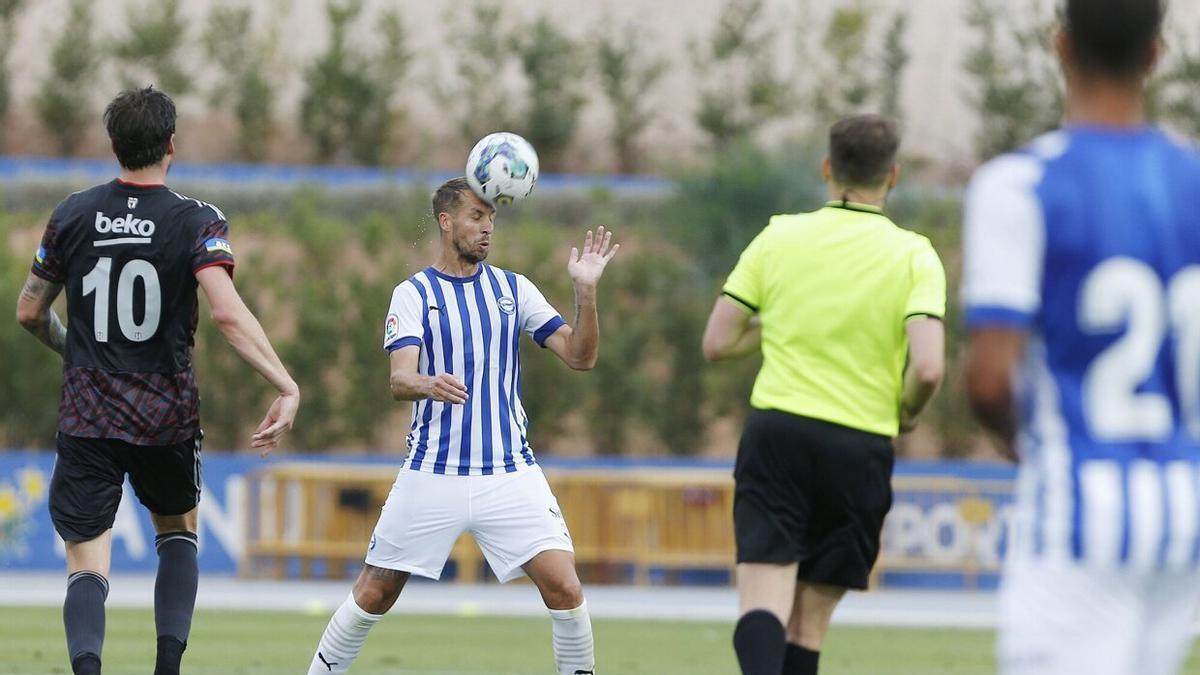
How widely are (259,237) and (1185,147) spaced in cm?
3334

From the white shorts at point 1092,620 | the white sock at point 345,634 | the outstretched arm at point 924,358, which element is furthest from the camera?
the white sock at point 345,634

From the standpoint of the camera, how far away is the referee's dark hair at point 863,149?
6.14 metres

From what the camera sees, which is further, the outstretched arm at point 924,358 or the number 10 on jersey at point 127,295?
the number 10 on jersey at point 127,295

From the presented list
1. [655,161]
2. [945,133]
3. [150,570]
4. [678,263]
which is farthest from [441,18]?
[150,570]

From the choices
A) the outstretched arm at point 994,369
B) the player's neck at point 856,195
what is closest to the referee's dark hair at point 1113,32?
the outstretched arm at point 994,369

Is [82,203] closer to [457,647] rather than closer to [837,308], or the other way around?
[837,308]

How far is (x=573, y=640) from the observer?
7395mm

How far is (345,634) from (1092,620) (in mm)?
4226

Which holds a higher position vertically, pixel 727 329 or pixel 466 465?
pixel 727 329

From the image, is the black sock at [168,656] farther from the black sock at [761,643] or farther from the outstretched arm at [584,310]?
the black sock at [761,643]

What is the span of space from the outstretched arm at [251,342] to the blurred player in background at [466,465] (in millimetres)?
473

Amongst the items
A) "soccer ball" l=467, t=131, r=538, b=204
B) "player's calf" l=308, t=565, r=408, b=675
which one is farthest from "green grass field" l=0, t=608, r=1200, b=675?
"soccer ball" l=467, t=131, r=538, b=204

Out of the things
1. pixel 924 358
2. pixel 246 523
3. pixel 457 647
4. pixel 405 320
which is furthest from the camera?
pixel 246 523

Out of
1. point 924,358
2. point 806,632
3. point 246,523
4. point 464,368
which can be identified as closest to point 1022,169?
point 924,358
